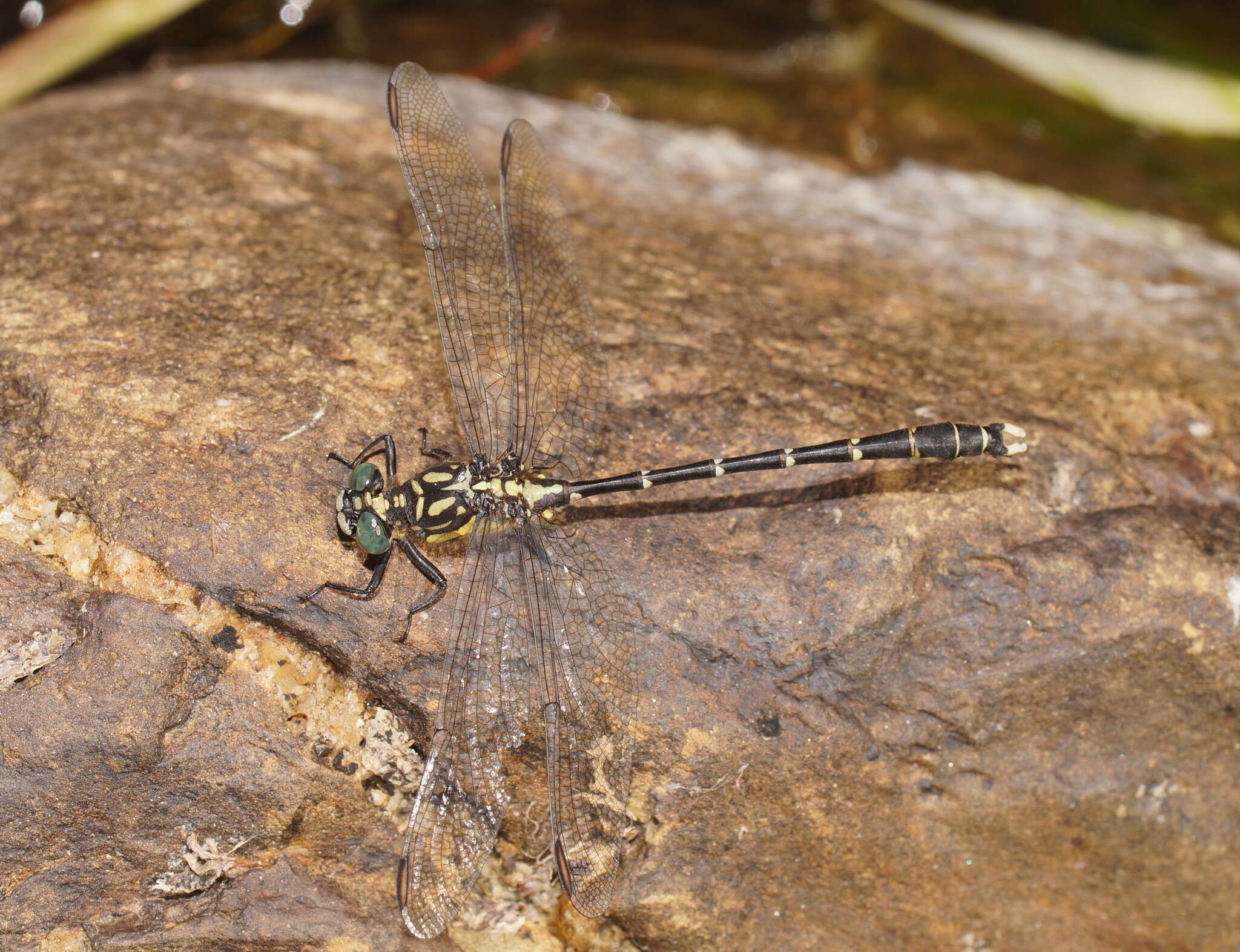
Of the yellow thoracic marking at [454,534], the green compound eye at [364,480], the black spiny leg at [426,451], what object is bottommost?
the yellow thoracic marking at [454,534]

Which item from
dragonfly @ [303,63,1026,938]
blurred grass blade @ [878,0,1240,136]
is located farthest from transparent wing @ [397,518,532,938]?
blurred grass blade @ [878,0,1240,136]

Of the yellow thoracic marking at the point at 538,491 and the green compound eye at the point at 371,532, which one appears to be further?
the yellow thoracic marking at the point at 538,491

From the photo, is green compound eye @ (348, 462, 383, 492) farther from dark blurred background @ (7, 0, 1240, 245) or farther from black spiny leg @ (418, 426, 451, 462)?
dark blurred background @ (7, 0, 1240, 245)

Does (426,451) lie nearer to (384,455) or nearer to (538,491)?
(384,455)

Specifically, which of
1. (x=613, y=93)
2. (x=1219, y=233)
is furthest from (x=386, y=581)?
(x=1219, y=233)

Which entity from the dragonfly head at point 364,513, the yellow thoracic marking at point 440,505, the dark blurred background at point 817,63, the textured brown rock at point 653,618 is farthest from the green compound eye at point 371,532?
the dark blurred background at point 817,63

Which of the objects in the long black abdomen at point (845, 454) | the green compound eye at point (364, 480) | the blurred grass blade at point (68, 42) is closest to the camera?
the green compound eye at point (364, 480)

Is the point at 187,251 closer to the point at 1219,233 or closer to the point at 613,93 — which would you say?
the point at 613,93

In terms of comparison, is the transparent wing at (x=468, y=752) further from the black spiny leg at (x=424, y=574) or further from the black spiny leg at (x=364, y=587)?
the black spiny leg at (x=364, y=587)
